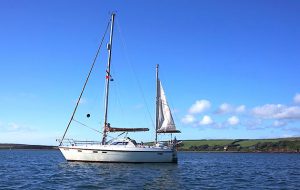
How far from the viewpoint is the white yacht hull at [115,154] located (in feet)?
195

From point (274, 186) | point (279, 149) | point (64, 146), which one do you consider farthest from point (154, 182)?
point (279, 149)

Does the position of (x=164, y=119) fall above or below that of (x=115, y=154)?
above

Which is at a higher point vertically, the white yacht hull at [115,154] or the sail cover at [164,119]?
the sail cover at [164,119]

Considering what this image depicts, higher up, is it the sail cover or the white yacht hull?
the sail cover

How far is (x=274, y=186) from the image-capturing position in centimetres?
3784

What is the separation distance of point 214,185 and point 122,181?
316 inches

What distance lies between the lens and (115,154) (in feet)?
195

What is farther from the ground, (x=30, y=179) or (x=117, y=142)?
(x=117, y=142)

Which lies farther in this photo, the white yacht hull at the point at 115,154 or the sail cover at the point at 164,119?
the sail cover at the point at 164,119

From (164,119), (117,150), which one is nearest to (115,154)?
(117,150)

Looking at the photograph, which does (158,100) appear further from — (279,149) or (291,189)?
(279,149)

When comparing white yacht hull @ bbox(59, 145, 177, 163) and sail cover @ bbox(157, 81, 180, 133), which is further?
sail cover @ bbox(157, 81, 180, 133)

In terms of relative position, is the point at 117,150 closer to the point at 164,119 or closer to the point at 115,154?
the point at 115,154

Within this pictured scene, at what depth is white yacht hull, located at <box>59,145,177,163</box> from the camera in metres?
59.5
